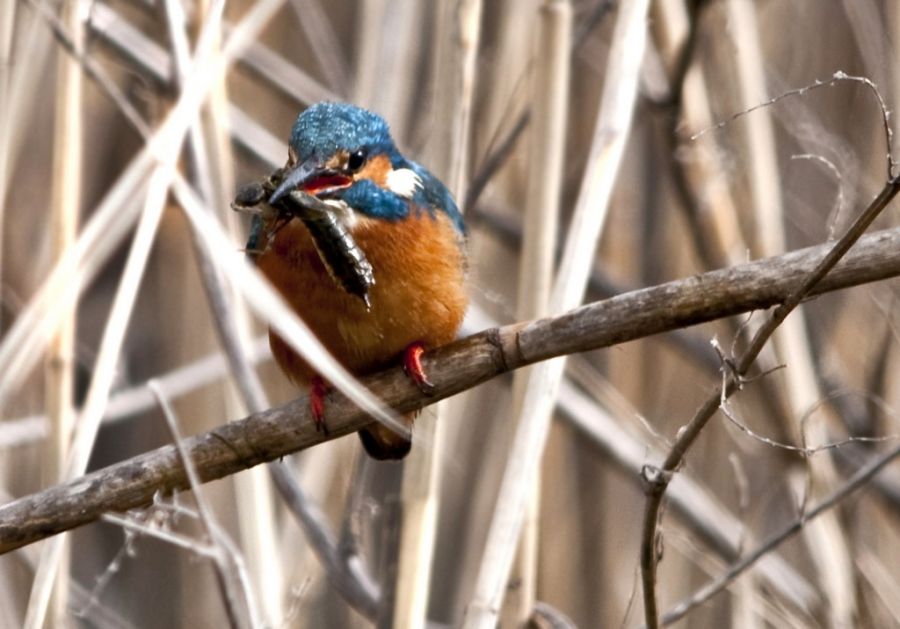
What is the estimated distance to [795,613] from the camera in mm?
2797

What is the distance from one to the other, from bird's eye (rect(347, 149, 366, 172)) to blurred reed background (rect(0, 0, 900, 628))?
20 cm

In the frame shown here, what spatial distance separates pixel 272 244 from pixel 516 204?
1.18 m

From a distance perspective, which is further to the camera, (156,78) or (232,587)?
(156,78)

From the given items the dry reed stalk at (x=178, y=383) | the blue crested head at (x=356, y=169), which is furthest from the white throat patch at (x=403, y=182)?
the dry reed stalk at (x=178, y=383)

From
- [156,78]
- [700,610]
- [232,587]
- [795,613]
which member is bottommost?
[232,587]

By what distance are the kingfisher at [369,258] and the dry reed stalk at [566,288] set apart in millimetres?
224

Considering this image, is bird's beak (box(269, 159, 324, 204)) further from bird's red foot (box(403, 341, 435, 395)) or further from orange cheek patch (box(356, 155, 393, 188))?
bird's red foot (box(403, 341, 435, 395))

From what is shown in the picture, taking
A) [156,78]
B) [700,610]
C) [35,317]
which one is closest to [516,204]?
[156,78]

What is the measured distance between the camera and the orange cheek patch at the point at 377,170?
7.07ft

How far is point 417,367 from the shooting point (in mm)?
2006

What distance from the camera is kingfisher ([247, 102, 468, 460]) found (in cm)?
206

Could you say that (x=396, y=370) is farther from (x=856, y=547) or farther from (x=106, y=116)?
(x=106, y=116)

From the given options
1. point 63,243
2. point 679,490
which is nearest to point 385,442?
point 63,243

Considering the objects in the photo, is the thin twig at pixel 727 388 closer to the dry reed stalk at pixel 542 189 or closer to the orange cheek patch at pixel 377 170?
the dry reed stalk at pixel 542 189
